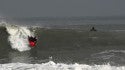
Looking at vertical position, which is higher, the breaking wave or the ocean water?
the breaking wave

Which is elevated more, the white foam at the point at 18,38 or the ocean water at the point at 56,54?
the white foam at the point at 18,38

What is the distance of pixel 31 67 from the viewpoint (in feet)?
49.7

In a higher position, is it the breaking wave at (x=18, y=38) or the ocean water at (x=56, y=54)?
the breaking wave at (x=18, y=38)

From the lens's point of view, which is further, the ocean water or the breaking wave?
the breaking wave

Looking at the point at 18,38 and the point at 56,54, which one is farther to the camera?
the point at 18,38

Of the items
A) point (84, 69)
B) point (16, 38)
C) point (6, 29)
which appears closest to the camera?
point (84, 69)

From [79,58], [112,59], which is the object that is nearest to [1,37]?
[79,58]

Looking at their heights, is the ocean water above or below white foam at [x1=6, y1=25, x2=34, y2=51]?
below

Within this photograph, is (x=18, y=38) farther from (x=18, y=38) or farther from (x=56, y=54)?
(x=56, y=54)

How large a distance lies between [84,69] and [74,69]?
0.46 m

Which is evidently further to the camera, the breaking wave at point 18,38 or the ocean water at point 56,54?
the breaking wave at point 18,38

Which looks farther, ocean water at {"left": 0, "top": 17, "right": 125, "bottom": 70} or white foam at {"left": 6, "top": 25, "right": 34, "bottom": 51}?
white foam at {"left": 6, "top": 25, "right": 34, "bottom": 51}

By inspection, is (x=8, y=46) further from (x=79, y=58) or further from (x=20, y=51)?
(x=79, y=58)

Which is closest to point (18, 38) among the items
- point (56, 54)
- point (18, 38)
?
point (18, 38)
